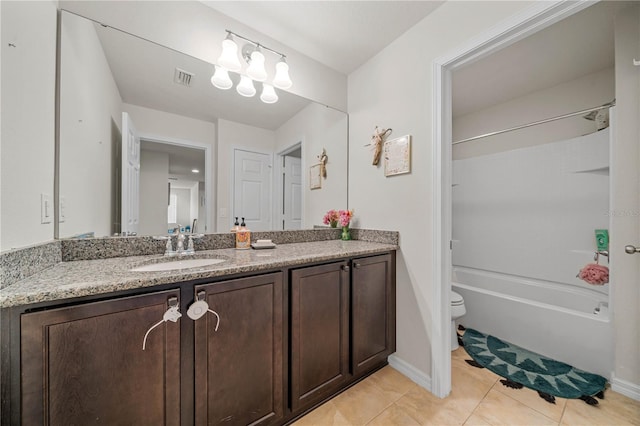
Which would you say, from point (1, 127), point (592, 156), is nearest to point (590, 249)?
point (592, 156)

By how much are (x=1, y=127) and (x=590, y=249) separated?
377 cm

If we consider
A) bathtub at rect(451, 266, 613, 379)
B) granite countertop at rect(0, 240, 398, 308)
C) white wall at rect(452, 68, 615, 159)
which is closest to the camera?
granite countertop at rect(0, 240, 398, 308)

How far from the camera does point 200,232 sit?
150 cm

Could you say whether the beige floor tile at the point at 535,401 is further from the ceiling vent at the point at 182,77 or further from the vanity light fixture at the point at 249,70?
the ceiling vent at the point at 182,77

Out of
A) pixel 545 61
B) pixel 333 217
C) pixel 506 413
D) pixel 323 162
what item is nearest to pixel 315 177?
pixel 323 162

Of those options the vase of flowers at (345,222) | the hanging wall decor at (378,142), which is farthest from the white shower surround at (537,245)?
the hanging wall decor at (378,142)

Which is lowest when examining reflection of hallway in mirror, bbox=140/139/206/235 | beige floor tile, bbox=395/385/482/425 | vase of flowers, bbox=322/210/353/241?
beige floor tile, bbox=395/385/482/425

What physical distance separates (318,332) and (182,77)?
1684 mm

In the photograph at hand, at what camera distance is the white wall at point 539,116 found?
2.19 metres

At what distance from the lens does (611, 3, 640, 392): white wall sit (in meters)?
1.41

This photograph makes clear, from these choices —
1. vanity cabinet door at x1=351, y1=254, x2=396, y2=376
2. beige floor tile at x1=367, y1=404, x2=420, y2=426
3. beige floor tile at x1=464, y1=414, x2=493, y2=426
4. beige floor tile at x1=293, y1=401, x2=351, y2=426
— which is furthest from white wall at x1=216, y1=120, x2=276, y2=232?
beige floor tile at x1=464, y1=414, x2=493, y2=426

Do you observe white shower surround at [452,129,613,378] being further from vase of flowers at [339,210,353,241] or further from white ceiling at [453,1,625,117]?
vase of flowers at [339,210,353,241]

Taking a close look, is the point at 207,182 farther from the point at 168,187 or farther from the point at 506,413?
the point at 506,413

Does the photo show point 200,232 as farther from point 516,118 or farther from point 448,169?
point 516,118
